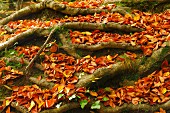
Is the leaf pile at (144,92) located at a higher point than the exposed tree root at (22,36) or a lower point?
lower

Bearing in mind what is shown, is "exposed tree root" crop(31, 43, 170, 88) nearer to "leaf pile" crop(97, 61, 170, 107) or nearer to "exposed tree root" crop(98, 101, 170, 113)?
"leaf pile" crop(97, 61, 170, 107)

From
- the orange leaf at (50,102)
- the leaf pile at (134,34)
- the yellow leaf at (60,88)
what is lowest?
the orange leaf at (50,102)

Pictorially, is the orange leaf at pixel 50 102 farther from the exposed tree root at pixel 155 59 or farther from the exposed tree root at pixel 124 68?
the exposed tree root at pixel 155 59

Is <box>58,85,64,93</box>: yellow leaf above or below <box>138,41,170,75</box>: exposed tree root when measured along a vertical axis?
below

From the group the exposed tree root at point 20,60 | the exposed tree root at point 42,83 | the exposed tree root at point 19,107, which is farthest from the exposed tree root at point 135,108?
the exposed tree root at point 20,60

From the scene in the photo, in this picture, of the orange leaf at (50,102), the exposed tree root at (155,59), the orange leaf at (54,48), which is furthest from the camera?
the orange leaf at (54,48)

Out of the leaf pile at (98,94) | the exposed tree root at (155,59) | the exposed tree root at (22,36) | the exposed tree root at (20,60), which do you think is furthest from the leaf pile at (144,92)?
the exposed tree root at (22,36)

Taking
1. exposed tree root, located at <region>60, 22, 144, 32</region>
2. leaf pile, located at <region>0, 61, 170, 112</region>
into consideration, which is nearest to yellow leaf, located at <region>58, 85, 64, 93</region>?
leaf pile, located at <region>0, 61, 170, 112</region>

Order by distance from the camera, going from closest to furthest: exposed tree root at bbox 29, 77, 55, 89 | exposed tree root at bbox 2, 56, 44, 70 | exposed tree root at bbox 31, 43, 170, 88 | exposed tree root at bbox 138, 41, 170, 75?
exposed tree root at bbox 31, 43, 170, 88 → exposed tree root at bbox 29, 77, 55, 89 → exposed tree root at bbox 138, 41, 170, 75 → exposed tree root at bbox 2, 56, 44, 70

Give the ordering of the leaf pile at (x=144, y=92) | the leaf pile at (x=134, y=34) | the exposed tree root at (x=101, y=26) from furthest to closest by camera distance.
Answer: the exposed tree root at (x=101, y=26)
the leaf pile at (x=134, y=34)
the leaf pile at (x=144, y=92)

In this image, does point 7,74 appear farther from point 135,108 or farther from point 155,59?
point 155,59

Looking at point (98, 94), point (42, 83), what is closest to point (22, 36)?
point (42, 83)

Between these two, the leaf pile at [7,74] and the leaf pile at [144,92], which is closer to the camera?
the leaf pile at [144,92]

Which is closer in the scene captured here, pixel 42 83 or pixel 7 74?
pixel 42 83
